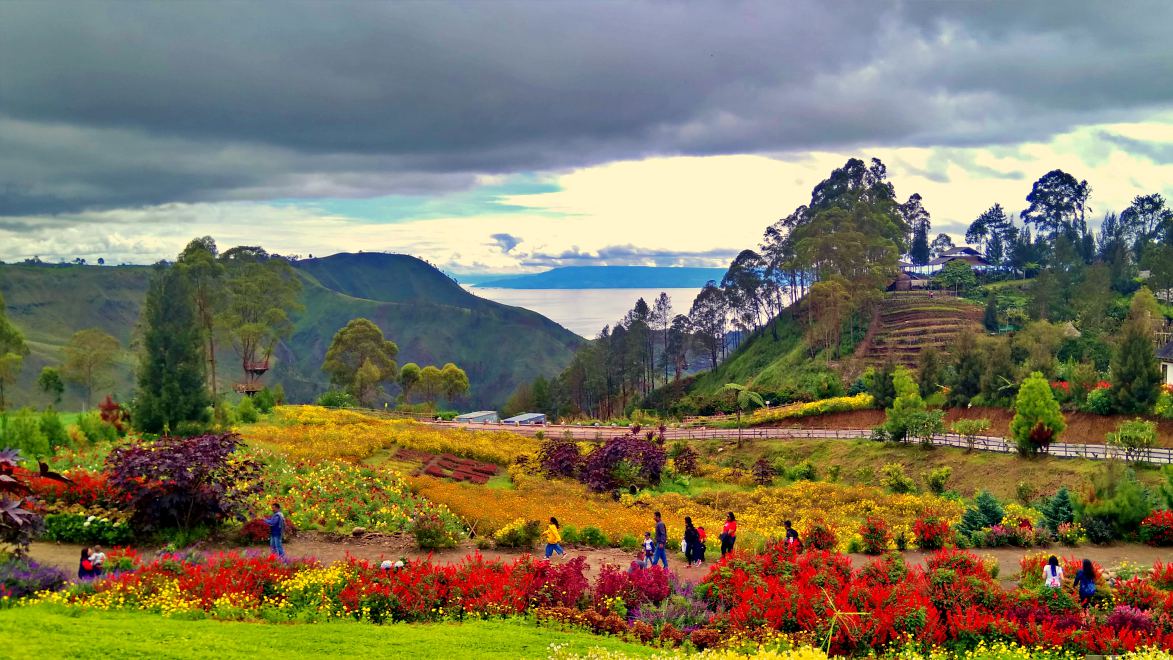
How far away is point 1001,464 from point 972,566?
1792 centimetres

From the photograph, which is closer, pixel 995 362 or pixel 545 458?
pixel 545 458

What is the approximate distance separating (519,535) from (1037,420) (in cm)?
2111

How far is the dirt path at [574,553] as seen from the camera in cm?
1566

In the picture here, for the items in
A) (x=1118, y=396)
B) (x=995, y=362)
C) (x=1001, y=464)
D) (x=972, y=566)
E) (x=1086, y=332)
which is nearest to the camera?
(x=972, y=566)

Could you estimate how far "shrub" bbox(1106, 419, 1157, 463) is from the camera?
2642 centimetres

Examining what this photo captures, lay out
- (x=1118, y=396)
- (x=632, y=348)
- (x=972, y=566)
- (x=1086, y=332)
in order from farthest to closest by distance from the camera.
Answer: (x=632, y=348) < (x=1086, y=332) < (x=1118, y=396) < (x=972, y=566)

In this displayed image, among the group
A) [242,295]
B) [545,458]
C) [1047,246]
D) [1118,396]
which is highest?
[1047,246]

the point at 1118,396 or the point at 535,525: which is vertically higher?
the point at 1118,396

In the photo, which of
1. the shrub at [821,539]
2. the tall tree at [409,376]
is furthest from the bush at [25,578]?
the tall tree at [409,376]

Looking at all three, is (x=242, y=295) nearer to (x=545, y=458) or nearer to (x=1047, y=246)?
(x=545, y=458)

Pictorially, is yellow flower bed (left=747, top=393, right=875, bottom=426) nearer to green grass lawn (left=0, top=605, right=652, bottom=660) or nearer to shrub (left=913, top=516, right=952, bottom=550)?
shrub (left=913, top=516, right=952, bottom=550)

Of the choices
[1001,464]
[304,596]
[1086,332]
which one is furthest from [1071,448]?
[1086,332]

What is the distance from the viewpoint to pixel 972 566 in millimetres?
13461

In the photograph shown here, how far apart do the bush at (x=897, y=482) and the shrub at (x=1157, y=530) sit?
10074 mm
